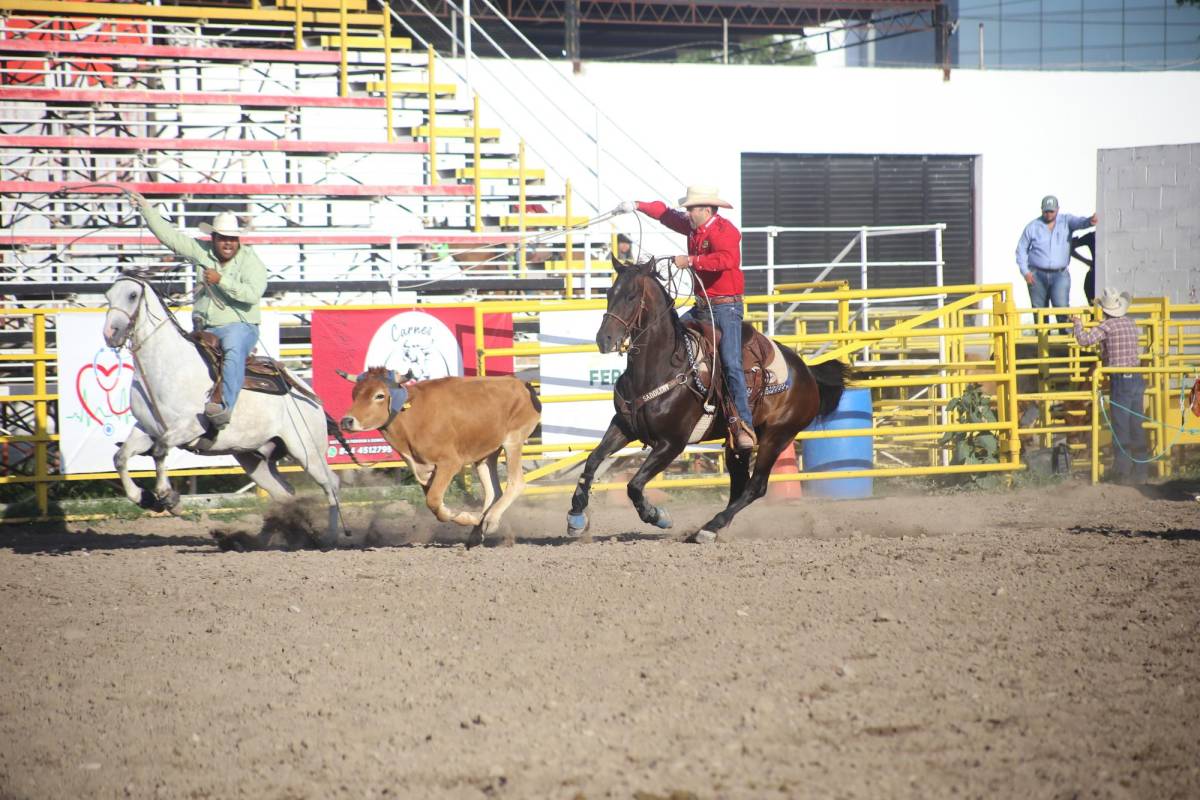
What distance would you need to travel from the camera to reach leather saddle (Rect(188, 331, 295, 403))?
357 inches

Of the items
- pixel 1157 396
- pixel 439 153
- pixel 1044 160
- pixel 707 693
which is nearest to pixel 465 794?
pixel 707 693

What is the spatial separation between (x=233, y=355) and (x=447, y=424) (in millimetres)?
1594

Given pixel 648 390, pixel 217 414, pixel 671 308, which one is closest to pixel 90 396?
pixel 217 414

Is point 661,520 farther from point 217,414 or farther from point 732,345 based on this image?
point 217,414

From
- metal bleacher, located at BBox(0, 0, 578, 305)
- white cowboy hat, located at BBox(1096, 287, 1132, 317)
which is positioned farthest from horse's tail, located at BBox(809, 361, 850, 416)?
metal bleacher, located at BBox(0, 0, 578, 305)

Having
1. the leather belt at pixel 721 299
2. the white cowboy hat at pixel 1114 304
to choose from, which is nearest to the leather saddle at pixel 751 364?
the leather belt at pixel 721 299

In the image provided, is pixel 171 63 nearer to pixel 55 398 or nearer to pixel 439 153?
pixel 439 153

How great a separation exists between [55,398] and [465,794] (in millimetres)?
8280

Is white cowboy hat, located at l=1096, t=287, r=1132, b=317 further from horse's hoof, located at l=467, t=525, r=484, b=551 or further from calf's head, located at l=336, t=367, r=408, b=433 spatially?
calf's head, located at l=336, t=367, r=408, b=433

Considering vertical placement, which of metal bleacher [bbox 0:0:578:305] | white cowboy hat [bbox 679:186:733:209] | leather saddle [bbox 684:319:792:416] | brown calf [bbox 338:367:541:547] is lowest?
brown calf [bbox 338:367:541:547]

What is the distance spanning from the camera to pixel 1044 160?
24.9 metres

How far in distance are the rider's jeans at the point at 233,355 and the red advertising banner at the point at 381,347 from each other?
2.24 meters

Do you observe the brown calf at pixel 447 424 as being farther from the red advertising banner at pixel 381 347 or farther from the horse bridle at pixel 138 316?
the red advertising banner at pixel 381 347

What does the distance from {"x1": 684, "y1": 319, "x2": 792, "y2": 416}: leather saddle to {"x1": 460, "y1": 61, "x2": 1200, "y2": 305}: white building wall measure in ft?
41.6
